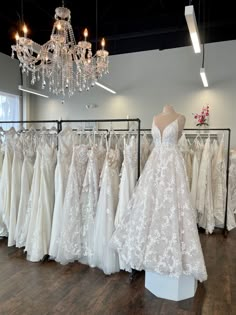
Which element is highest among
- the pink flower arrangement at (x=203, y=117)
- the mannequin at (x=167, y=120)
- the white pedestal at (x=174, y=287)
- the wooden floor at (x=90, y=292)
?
the pink flower arrangement at (x=203, y=117)

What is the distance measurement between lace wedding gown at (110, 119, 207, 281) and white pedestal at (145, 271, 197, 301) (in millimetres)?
142

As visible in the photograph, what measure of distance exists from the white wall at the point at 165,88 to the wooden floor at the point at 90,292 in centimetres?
416

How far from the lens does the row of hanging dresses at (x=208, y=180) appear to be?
444 centimetres

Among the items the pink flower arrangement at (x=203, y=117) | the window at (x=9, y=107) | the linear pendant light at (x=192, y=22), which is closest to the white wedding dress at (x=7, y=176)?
the linear pendant light at (x=192, y=22)

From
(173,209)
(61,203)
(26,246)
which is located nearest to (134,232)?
(173,209)

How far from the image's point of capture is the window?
728cm

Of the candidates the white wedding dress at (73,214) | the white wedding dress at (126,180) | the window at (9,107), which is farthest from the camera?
the window at (9,107)

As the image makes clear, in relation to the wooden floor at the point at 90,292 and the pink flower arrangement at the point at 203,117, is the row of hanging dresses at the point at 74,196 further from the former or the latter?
the pink flower arrangement at the point at 203,117

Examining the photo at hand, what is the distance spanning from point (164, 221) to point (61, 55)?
3302 millimetres

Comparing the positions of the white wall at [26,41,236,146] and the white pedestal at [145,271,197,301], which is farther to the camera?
the white wall at [26,41,236,146]

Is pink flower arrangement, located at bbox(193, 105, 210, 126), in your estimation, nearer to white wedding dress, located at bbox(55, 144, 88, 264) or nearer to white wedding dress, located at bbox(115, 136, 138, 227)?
white wedding dress, located at bbox(115, 136, 138, 227)

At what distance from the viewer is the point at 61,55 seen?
427 cm

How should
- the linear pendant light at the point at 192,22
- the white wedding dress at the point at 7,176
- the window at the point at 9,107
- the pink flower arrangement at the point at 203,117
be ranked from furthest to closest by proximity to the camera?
1. the window at the point at 9,107
2. the pink flower arrangement at the point at 203,117
3. the white wedding dress at the point at 7,176
4. the linear pendant light at the point at 192,22

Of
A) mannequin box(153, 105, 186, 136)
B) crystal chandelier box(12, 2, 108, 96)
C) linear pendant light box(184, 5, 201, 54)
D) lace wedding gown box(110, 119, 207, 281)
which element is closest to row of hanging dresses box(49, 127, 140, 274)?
lace wedding gown box(110, 119, 207, 281)
